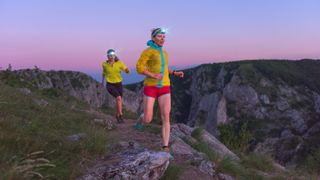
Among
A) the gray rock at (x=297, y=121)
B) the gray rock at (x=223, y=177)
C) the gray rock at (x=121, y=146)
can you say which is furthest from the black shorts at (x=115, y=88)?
the gray rock at (x=297, y=121)

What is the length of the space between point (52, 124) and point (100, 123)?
8.96 feet

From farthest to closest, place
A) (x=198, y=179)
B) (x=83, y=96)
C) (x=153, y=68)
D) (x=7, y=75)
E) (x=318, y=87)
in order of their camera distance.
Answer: (x=318, y=87) → (x=83, y=96) → (x=7, y=75) → (x=153, y=68) → (x=198, y=179)

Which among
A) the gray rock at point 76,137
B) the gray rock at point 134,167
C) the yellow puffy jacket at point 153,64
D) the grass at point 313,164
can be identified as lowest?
the grass at point 313,164

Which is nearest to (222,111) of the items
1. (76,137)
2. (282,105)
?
(282,105)

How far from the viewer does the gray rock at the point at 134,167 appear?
5867mm

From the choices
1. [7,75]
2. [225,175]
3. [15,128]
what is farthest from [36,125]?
[7,75]

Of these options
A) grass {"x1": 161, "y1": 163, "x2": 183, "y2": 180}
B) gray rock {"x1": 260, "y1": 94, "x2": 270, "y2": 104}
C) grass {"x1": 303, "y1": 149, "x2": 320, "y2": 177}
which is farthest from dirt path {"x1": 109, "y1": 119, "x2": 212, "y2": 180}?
gray rock {"x1": 260, "y1": 94, "x2": 270, "y2": 104}

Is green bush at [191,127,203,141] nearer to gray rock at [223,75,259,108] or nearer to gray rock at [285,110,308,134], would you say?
gray rock at [285,110,308,134]

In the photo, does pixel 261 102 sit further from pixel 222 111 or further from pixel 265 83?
pixel 222 111

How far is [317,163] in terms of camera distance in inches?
432

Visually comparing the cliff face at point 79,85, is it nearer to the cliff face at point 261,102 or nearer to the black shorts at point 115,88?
the cliff face at point 261,102

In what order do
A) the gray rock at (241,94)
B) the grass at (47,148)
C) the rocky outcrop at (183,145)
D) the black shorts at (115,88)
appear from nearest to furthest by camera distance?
the grass at (47,148), the rocky outcrop at (183,145), the black shorts at (115,88), the gray rock at (241,94)

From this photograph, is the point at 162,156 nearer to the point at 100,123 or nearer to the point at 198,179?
the point at 198,179

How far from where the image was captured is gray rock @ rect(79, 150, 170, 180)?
5.87 m
